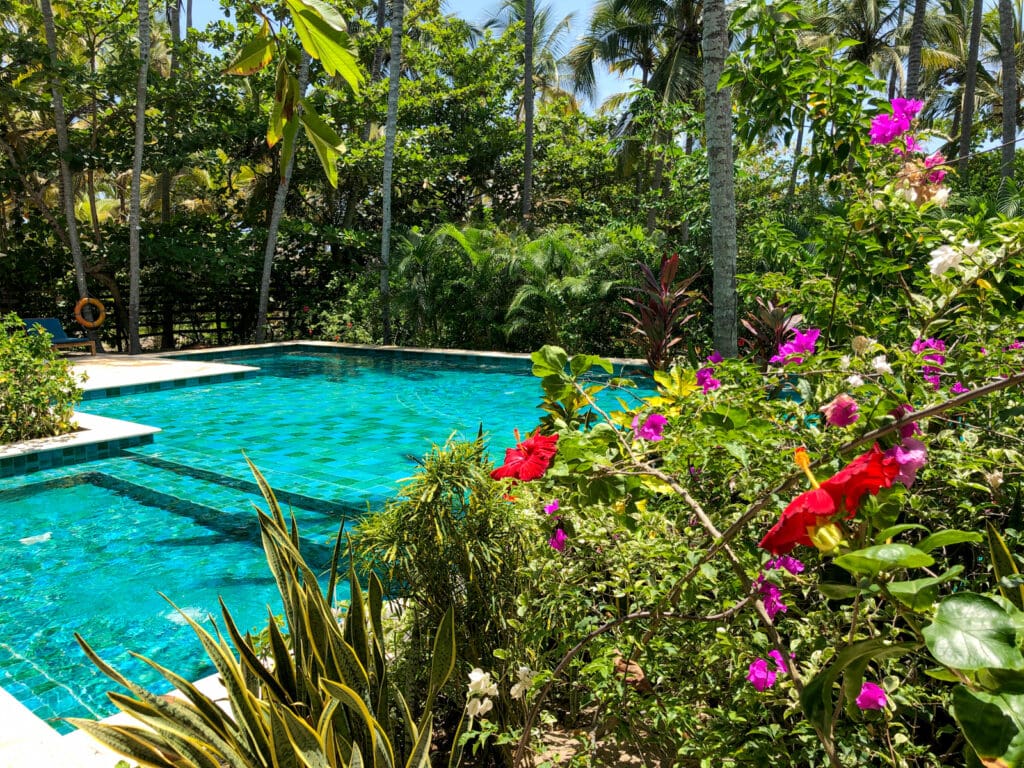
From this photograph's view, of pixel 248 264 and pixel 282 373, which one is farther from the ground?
pixel 248 264

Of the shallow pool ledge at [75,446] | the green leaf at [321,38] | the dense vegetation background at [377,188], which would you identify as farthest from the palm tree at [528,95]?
the green leaf at [321,38]

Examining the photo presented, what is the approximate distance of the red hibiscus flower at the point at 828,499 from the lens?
777mm

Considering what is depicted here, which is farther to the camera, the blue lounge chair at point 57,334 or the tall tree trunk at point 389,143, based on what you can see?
the tall tree trunk at point 389,143

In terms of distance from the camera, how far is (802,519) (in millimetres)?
787

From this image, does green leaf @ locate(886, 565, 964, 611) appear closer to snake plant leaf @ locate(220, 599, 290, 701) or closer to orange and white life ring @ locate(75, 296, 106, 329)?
snake plant leaf @ locate(220, 599, 290, 701)

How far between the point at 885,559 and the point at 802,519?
198 millimetres

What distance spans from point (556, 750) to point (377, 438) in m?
5.44

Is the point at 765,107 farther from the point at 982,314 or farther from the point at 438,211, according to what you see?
the point at 438,211

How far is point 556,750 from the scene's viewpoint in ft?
5.95

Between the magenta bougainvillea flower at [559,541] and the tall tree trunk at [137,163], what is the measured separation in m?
12.8

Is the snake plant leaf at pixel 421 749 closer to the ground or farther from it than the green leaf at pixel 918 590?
closer to the ground

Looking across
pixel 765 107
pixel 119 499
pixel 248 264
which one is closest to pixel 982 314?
pixel 765 107

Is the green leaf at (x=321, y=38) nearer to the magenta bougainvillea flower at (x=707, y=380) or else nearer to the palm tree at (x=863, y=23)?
the magenta bougainvillea flower at (x=707, y=380)

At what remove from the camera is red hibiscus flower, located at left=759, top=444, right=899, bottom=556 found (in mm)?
777
